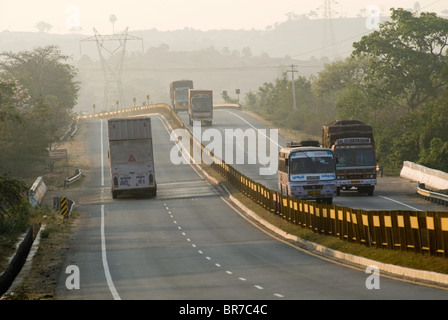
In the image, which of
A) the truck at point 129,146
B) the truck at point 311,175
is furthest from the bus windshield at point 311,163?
the truck at point 129,146

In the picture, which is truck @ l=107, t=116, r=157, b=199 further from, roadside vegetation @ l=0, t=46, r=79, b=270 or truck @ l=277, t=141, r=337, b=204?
truck @ l=277, t=141, r=337, b=204

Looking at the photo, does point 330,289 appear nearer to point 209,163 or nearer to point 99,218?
point 99,218

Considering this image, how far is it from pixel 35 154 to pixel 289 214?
43.0m

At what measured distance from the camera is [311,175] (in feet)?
146

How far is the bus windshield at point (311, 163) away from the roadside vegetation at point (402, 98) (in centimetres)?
2620

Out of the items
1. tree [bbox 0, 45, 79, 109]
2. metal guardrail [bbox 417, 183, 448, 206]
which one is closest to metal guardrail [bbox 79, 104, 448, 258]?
metal guardrail [bbox 417, 183, 448, 206]

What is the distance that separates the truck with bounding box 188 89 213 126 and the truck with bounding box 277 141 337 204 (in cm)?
5875

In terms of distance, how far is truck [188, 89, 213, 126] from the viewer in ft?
339

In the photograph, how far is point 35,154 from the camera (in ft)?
259

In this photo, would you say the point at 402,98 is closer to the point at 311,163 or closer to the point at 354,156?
the point at 354,156

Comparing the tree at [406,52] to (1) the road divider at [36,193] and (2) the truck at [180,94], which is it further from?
(1) the road divider at [36,193]

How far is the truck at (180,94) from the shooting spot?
120375 millimetres

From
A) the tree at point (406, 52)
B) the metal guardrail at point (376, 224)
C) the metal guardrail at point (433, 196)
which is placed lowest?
the metal guardrail at point (433, 196)
